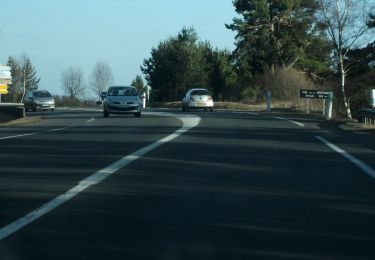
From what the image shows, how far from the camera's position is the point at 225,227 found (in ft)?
28.4

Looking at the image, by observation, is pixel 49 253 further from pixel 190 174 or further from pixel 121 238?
pixel 190 174

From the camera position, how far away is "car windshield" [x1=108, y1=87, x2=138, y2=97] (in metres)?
37.7

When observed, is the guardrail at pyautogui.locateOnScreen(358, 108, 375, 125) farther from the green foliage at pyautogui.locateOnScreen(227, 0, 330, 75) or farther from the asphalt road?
the green foliage at pyautogui.locateOnScreen(227, 0, 330, 75)

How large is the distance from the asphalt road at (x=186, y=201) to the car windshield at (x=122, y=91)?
18322mm

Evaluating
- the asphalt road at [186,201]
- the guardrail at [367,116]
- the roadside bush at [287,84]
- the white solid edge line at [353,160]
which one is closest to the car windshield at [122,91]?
the guardrail at [367,116]

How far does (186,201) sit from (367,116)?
20.0 metres

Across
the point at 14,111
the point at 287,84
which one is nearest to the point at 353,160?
the point at 14,111

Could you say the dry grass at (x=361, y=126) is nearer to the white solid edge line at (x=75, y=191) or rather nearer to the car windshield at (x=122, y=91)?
the white solid edge line at (x=75, y=191)

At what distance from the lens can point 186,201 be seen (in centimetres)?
1041

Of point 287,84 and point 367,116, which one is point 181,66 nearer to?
point 287,84

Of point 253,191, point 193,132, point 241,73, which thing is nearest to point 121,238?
point 253,191

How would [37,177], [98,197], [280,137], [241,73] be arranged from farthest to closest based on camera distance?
[241,73] < [280,137] < [37,177] < [98,197]

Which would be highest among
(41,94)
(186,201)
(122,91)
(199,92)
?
(122,91)

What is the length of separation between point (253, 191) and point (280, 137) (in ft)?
37.6
